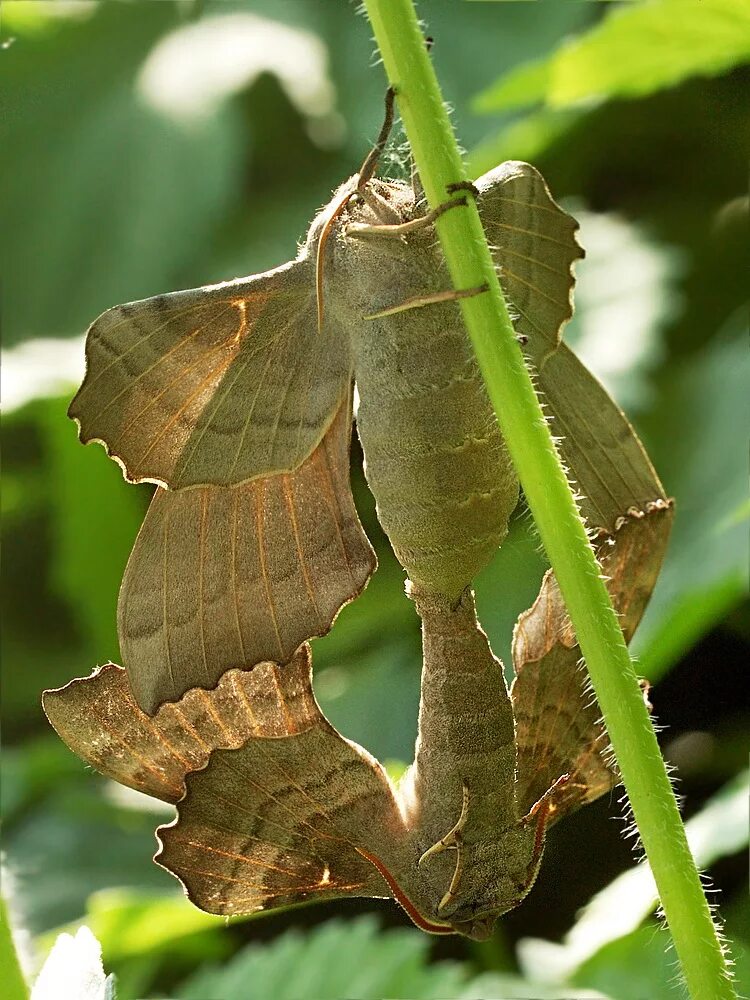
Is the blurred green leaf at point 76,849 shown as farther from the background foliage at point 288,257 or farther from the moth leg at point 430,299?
the moth leg at point 430,299

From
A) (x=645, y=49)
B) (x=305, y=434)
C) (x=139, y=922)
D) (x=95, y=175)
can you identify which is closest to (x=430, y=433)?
(x=305, y=434)

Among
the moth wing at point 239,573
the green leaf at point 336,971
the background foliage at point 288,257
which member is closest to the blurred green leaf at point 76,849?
the background foliage at point 288,257

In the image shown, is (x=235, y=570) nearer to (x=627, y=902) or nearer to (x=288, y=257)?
(x=627, y=902)

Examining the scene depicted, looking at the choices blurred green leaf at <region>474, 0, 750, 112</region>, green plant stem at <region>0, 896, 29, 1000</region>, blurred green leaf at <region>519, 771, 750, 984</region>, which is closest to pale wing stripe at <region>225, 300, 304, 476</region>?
green plant stem at <region>0, 896, 29, 1000</region>

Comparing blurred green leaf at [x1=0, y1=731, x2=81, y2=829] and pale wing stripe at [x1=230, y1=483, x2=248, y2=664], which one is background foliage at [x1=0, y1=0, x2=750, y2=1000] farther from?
pale wing stripe at [x1=230, y1=483, x2=248, y2=664]

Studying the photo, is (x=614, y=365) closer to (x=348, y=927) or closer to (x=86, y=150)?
(x=348, y=927)
